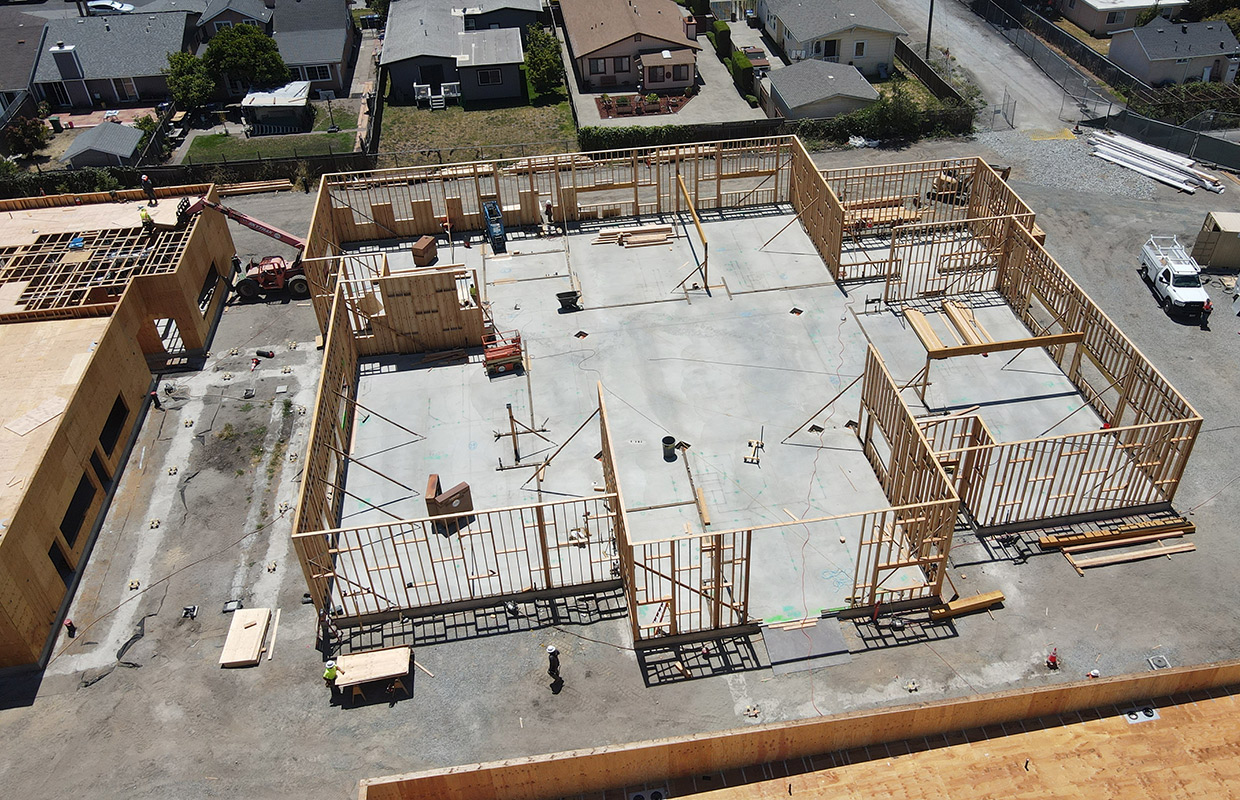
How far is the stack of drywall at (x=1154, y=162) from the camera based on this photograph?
42.4m

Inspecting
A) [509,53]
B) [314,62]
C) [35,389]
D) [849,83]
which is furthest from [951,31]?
[35,389]

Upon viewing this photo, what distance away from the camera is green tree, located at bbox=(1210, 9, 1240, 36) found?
58.7 m

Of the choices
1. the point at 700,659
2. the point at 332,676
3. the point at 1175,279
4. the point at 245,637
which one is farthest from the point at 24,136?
the point at 1175,279

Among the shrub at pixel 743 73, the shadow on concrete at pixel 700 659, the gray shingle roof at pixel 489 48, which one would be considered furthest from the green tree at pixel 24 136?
the shadow on concrete at pixel 700 659

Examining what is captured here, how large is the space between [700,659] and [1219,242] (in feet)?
91.5

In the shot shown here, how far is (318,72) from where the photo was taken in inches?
2372

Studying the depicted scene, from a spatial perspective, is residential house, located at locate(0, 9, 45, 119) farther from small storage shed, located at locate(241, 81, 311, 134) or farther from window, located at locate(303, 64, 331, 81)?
window, located at locate(303, 64, 331, 81)

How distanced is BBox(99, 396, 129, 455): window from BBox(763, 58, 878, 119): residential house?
36185mm

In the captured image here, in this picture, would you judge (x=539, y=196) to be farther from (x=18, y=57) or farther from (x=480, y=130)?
(x=18, y=57)

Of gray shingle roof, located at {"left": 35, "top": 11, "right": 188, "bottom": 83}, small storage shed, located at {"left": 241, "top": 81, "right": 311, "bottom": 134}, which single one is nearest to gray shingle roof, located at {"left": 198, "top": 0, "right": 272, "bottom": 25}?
gray shingle roof, located at {"left": 35, "top": 11, "right": 188, "bottom": 83}

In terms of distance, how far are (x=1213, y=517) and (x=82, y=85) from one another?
213 ft

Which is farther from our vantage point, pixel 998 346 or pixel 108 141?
pixel 108 141

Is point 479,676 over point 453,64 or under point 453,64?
under

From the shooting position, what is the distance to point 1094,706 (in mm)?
20641
